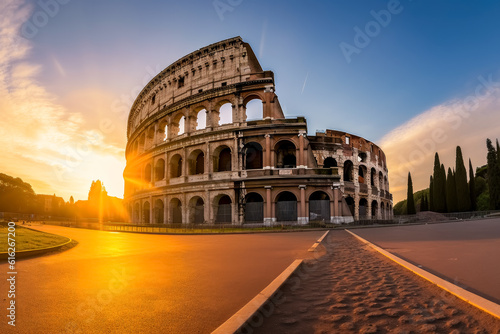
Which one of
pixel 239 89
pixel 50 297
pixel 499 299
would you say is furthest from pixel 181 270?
pixel 239 89

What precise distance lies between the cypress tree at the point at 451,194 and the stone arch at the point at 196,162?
38801mm

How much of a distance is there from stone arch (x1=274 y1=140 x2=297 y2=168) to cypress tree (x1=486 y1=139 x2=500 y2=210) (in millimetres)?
34944

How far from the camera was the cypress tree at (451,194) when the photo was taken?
144ft

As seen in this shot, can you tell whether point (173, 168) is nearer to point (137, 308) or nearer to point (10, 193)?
point (137, 308)

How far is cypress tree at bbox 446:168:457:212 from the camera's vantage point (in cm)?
4384

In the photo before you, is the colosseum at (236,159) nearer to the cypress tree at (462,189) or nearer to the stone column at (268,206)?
the stone column at (268,206)

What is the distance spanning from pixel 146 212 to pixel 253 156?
14879 millimetres

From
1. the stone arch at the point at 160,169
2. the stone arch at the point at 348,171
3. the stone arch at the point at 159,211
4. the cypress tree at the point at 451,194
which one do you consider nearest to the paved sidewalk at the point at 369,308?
the stone arch at the point at 159,211

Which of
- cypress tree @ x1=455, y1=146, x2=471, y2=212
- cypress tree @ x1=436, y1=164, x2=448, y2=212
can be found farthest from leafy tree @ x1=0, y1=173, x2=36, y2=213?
cypress tree @ x1=455, y1=146, x2=471, y2=212

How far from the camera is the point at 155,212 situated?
30719 mm

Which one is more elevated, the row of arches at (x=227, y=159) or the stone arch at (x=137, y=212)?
the row of arches at (x=227, y=159)

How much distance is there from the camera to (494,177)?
1689 inches

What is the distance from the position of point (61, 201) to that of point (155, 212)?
199 ft

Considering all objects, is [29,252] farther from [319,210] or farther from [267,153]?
[319,210]
